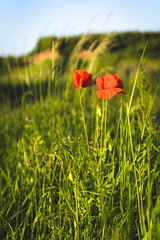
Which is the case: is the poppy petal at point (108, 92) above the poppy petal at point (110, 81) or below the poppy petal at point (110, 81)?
below

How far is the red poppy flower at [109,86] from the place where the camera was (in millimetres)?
839

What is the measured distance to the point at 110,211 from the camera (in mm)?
921

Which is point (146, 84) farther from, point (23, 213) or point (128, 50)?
point (128, 50)

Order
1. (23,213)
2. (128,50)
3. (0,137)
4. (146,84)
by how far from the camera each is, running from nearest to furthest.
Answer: (146,84)
(23,213)
(0,137)
(128,50)

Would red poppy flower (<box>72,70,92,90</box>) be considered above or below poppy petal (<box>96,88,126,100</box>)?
above

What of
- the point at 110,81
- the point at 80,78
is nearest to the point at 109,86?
the point at 110,81

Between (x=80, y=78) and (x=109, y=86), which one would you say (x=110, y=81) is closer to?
(x=109, y=86)

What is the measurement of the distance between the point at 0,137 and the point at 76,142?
144cm

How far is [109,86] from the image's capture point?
2.86ft

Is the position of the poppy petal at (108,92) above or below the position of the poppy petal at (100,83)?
below

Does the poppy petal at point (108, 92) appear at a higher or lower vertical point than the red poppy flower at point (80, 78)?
lower

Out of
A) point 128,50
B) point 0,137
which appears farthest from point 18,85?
point 128,50

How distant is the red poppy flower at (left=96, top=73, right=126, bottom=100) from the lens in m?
0.84

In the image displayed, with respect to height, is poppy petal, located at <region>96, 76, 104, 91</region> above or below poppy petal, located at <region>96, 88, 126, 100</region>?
above
